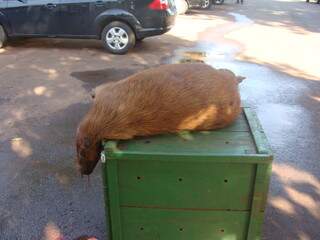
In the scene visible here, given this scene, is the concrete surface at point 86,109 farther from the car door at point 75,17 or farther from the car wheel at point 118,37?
the car door at point 75,17

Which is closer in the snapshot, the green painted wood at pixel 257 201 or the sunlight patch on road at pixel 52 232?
the green painted wood at pixel 257 201

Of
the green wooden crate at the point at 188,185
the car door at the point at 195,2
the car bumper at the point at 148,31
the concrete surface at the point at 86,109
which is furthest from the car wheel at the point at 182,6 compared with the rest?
the green wooden crate at the point at 188,185

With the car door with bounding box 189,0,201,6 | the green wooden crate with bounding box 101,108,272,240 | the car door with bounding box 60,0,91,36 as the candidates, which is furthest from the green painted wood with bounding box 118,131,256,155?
the car door with bounding box 189,0,201,6

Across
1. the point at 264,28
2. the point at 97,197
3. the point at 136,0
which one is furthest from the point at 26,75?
the point at 264,28

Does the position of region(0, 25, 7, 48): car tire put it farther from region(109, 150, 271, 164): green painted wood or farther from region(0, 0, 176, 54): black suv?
region(109, 150, 271, 164): green painted wood

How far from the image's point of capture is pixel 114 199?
2.59m

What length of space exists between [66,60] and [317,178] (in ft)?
20.9

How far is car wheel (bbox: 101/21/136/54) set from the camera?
956 cm

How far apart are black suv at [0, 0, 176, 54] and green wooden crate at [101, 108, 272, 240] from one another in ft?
23.8

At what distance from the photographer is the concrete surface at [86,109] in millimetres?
3607

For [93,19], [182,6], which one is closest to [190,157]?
[93,19]

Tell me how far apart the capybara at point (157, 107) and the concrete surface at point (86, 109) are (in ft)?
3.82

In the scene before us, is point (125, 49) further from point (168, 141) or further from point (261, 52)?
point (168, 141)

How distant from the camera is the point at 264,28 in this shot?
47.6 ft
